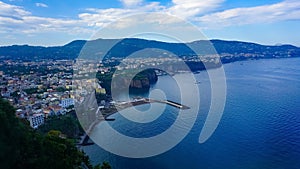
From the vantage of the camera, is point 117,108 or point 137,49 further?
point 137,49

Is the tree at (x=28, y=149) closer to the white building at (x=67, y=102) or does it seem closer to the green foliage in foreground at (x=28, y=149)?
the green foliage in foreground at (x=28, y=149)

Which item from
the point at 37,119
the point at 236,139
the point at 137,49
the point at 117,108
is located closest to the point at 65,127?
the point at 37,119

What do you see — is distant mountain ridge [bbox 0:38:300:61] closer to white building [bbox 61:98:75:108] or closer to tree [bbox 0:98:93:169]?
white building [bbox 61:98:75:108]

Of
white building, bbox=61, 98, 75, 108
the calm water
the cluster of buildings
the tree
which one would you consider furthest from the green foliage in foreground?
white building, bbox=61, 98, 75, 108

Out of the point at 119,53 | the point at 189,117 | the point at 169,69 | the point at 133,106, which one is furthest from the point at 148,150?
the point at 119,53

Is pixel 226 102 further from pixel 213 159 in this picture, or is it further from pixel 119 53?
pixel 119 53

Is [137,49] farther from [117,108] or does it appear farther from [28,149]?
[28,149]

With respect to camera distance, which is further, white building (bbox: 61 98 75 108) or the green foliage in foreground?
white building (bbox: 61 98 75 108)

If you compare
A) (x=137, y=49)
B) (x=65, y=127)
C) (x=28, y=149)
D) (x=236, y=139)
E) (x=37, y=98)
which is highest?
(x=137, y=49)
